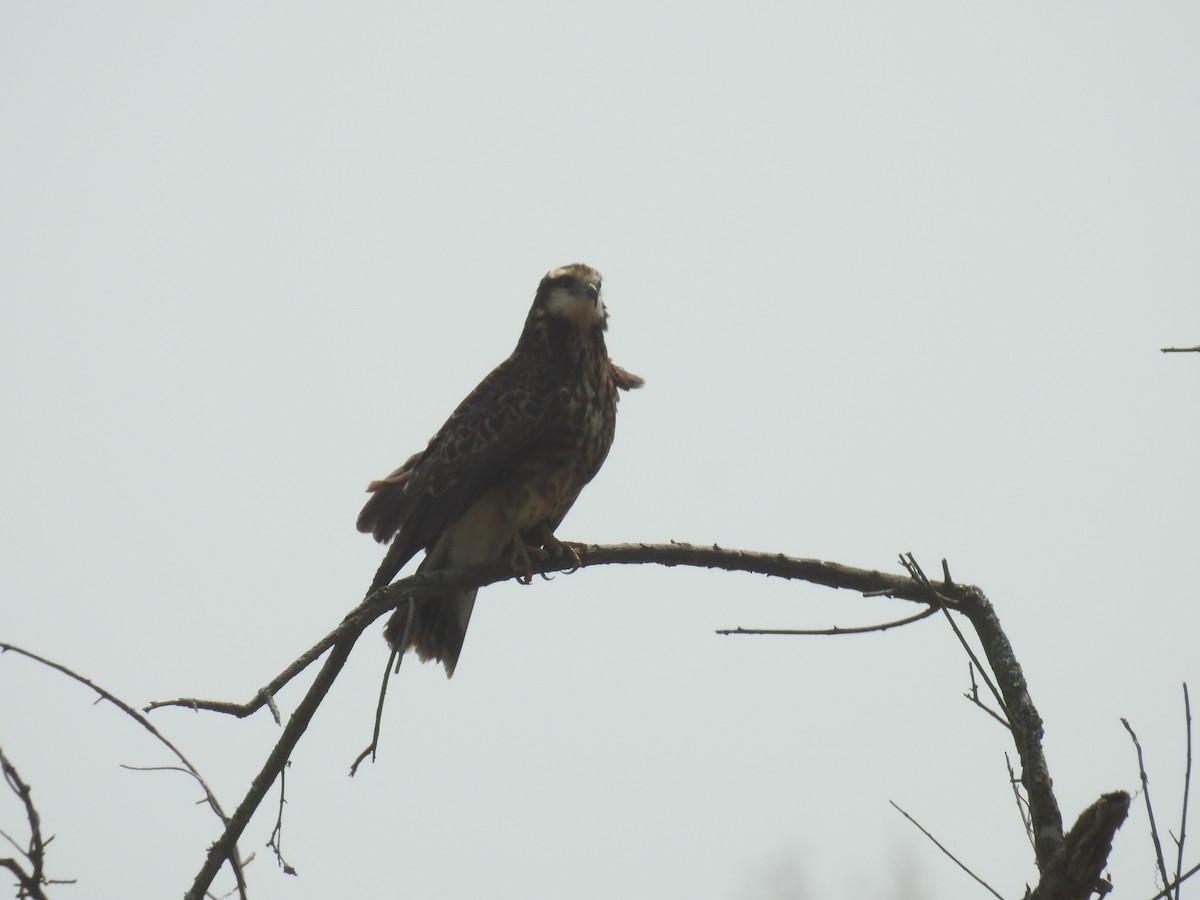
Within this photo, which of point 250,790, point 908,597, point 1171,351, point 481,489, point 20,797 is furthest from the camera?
point 481,489

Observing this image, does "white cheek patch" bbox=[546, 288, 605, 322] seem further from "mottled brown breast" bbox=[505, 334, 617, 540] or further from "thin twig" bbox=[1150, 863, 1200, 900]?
"thin twig" bbox=[1150, 863, 1200, 900]

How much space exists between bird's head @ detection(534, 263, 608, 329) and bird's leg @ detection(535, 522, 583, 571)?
0.86m

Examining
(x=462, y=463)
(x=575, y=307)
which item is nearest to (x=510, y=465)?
(x=462, y=463)

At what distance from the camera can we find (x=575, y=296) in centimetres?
509

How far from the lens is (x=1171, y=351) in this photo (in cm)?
270

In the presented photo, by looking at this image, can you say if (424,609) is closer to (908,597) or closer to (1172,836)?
Result: (908,597)

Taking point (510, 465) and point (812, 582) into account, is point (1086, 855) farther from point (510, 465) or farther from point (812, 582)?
point (510, 465)

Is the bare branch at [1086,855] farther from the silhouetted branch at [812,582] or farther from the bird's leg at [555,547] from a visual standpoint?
the bird's leg at [555,547]

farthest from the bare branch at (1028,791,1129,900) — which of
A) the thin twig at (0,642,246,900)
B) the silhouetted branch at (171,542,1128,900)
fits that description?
the thin twig at (0,642,246,900)

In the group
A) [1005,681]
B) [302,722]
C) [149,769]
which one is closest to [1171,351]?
[1005,681]

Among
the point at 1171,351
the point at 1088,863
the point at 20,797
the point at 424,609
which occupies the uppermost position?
the point at 424,609

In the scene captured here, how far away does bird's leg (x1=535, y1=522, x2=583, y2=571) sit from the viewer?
15.2 ft

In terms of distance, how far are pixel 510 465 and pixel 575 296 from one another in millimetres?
781

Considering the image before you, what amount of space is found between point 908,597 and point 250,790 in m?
1.85
